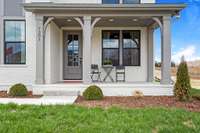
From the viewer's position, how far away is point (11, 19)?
14.7 metres

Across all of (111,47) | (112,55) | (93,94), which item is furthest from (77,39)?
(93,94)

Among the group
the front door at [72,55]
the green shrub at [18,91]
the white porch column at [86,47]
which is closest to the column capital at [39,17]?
the white porch column at [86,47]

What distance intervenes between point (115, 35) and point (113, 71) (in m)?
1.84

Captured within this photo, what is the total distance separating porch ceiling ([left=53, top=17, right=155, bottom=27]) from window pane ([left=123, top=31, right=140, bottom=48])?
481 mm

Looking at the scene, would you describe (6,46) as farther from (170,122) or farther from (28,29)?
(170,122)

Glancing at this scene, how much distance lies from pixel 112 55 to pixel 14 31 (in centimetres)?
491

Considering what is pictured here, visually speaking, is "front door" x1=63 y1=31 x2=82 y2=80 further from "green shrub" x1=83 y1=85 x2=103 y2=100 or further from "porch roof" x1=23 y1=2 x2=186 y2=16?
"green shrub" x1=83 y1=85 x2=103 y2=100

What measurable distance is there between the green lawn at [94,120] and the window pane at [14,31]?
6.16m

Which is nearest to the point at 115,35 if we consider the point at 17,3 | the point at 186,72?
the point at 17,3

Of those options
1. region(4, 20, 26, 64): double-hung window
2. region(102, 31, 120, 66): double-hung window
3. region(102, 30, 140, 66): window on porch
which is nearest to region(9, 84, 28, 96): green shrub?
region(4, 20, 26, 64): double-hung window

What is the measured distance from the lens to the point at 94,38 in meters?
16.3

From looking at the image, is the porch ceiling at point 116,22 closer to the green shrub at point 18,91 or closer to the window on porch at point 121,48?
the window on porch at point 121,48

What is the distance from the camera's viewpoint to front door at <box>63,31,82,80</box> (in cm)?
1664

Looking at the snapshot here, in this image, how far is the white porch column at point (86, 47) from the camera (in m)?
13.1
